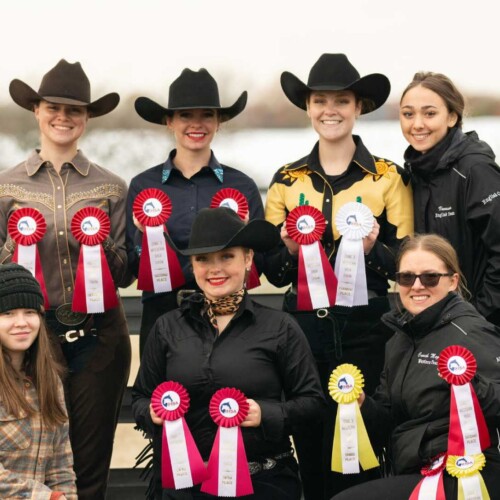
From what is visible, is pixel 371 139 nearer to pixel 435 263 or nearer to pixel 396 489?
pixel 435 263

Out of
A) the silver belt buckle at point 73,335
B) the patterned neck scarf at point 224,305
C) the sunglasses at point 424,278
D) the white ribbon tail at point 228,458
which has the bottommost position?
the white ribbon tail at point 228,458

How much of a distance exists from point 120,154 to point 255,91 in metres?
0.65

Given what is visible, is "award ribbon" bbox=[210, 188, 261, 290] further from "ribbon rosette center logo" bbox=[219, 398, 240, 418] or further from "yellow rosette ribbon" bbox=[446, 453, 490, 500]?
"yellow rosette ribbon" bbox=[446, 453, 490, 500]

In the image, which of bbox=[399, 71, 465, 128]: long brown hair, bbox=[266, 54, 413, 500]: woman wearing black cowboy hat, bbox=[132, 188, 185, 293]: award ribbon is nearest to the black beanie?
bbox=[132, 188, 185, 293]: award ribbon

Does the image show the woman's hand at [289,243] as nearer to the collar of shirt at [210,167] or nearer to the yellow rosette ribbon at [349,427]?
the collar of shirt at [210,167]

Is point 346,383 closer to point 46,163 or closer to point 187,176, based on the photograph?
point 187,176

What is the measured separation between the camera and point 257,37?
18.8ft

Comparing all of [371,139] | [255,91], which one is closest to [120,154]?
[255,91]

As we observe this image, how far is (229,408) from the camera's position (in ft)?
13.9

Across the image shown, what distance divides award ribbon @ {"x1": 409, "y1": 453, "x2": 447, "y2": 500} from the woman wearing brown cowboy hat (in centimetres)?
130

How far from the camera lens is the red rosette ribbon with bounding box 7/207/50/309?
4715 mm

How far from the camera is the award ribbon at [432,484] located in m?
4.10

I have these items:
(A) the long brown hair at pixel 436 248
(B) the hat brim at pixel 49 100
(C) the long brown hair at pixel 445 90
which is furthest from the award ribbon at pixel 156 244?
(C) the long brown hair at pixel 445 90

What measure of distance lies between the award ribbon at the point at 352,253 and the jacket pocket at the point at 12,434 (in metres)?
1.22
